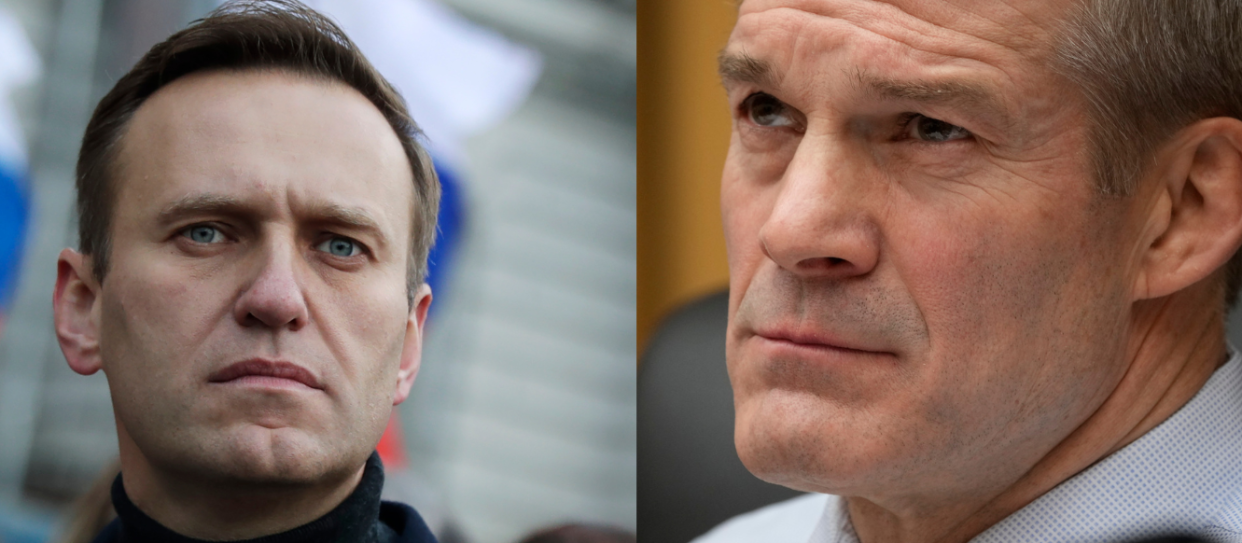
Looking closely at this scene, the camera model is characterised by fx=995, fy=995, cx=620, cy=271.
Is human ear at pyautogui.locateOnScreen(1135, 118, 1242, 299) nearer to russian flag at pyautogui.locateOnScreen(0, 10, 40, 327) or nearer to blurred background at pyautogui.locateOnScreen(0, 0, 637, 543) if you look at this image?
blurred background at pyautogui.locateOnScreen(0, 0, 637, 543)

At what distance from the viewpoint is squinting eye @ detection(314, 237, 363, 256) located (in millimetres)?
1154

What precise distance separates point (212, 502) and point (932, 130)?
87cm

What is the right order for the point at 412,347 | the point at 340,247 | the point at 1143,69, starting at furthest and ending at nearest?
the point at 412,347, the point at 340,247, the point at 1143,69

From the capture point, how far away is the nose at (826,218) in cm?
93

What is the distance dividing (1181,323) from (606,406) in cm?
87

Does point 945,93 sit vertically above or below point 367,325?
above

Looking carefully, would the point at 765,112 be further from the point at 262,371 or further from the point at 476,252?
the point at 262,371

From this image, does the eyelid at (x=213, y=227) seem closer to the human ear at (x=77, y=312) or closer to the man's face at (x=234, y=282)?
the man's face at (x=234, y=282)

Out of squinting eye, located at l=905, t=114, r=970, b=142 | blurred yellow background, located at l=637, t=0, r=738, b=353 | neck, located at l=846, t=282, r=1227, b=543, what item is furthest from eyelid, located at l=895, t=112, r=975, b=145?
blurred yellow background, located at l=637, t=0, r=738, b=353

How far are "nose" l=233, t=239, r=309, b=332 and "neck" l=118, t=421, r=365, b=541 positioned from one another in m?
0.18

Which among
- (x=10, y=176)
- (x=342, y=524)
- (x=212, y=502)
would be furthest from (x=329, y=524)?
(x=10, y=176)

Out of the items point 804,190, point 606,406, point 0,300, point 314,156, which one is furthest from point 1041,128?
point 0,300

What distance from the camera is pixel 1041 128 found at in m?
0.91

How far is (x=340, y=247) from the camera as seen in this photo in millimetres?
1166
